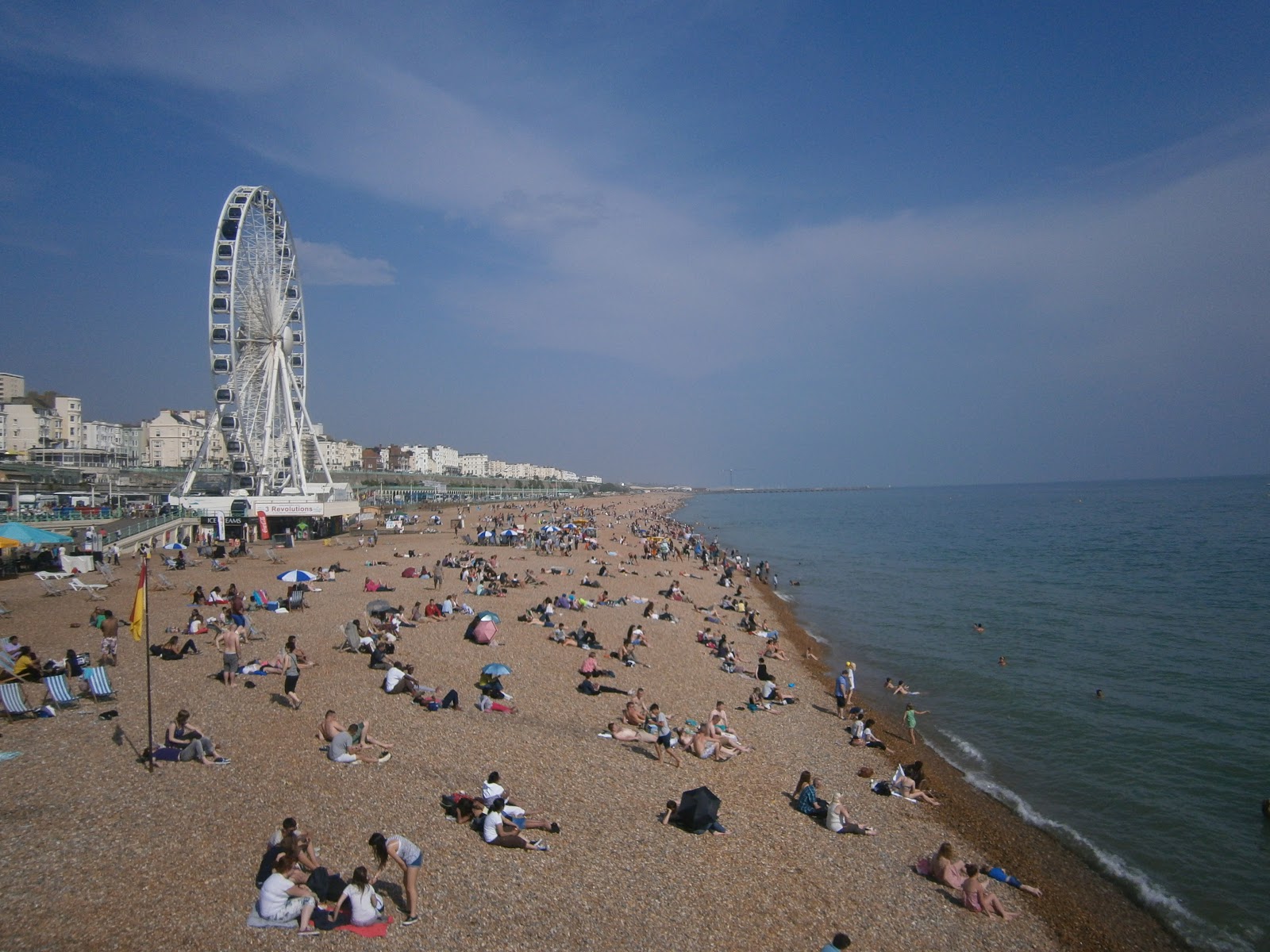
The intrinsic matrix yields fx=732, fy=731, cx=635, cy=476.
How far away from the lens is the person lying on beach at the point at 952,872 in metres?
7.14

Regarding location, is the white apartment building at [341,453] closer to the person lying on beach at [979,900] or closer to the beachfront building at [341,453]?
the beachfront building at [341,453]

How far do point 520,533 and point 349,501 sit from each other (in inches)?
337

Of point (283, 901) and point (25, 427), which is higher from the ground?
point (25, 427)

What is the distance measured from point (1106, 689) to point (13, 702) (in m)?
18.1

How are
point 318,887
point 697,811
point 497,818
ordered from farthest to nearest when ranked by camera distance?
point 697,811 < point 497,818 < point 318,887

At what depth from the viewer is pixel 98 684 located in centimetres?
941

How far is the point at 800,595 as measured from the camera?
2769 cm

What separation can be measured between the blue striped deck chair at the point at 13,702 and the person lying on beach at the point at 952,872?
33.4 feet

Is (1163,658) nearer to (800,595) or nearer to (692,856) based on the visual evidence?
(800,595)

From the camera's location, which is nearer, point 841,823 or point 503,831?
point 503,831

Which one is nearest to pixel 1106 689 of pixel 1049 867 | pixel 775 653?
pixel 775 653

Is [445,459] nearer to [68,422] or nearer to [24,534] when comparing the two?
[68,422]

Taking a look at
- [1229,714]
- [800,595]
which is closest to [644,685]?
[1229,714]

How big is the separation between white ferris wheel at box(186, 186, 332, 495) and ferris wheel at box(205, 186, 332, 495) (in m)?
0.03
